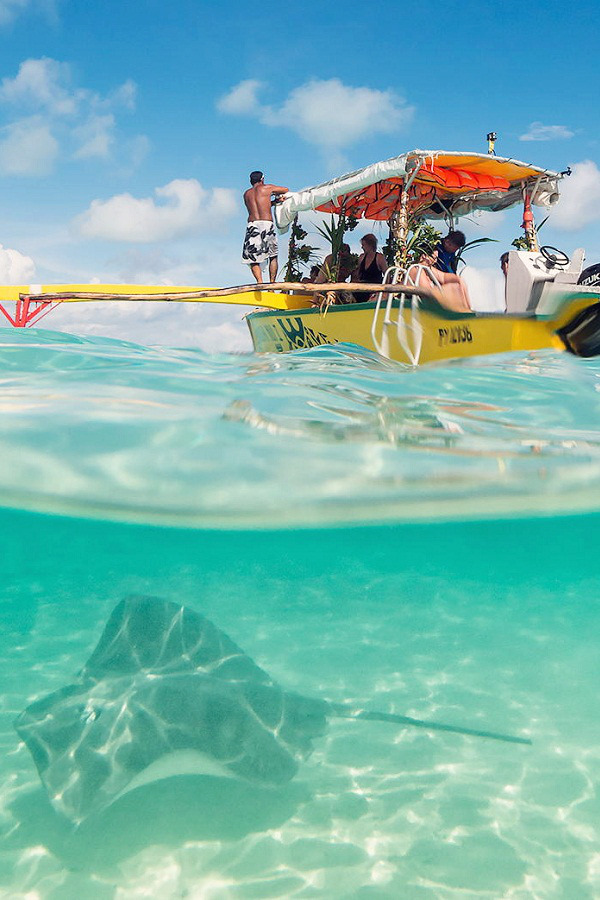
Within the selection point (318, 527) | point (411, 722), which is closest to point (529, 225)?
point (318, 527)

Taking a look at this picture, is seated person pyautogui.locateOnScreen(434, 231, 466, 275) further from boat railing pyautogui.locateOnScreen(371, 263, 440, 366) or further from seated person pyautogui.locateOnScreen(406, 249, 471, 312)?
boat railing pyautogui.locateOnScreen(371, 263, 440, 366)

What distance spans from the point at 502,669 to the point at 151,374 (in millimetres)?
8183

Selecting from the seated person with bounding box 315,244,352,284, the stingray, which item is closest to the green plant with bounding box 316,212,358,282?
the seated person with bounding box 315,244,352,284

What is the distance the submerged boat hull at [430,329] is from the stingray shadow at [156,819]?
5385mm

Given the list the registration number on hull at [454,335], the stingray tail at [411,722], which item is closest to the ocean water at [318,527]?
the stingray tail at [411,722]

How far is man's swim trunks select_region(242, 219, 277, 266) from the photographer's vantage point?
12.2 m

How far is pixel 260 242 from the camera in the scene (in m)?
12.2

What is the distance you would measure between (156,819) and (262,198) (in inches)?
404

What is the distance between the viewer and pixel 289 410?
5.73 meters

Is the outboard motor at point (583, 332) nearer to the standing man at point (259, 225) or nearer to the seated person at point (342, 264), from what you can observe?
the seated person at point (342, 264)

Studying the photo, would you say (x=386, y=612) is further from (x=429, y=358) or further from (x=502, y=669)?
(x=429, y=358)

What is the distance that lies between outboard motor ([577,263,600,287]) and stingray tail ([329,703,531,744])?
5.31m

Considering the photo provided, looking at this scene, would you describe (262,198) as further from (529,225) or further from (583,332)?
(583,332)

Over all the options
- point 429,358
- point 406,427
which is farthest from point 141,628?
point 429,358
